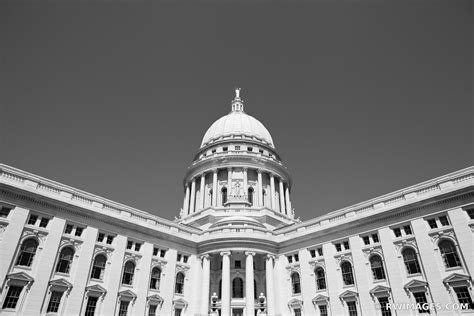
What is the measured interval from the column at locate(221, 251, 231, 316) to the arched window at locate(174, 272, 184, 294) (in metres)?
6.07

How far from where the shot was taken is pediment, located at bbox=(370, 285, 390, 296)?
35125 mm

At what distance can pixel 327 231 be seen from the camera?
42.8 meters

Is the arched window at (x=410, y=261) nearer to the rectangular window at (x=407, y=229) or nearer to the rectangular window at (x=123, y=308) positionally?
the rectangular window at (x=407, y=229)

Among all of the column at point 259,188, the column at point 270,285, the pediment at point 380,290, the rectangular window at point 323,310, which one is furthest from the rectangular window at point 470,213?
the column at point 259,188

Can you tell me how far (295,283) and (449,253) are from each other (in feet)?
64.7

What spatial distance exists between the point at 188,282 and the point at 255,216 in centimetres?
1849

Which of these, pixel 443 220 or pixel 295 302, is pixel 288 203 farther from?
pixel 443 220

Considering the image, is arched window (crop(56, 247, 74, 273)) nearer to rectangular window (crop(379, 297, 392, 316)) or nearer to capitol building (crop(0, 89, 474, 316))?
capitol building (crop(0, 89, 474, 316))

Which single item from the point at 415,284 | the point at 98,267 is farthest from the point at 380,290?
the point at 98,267

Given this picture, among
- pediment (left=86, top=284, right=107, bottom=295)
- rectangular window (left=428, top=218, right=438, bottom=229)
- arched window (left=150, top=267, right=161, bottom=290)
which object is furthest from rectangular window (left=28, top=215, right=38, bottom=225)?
rectangular window (left=428, top=218, right=438, bottom=229)

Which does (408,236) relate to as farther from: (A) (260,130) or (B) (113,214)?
(A) (260,130)

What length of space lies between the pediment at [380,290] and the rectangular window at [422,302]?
2.76 meters

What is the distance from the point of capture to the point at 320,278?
41875 mm

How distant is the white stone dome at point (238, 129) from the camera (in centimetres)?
7638
